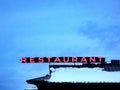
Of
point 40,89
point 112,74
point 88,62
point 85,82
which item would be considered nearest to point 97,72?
point 112,74

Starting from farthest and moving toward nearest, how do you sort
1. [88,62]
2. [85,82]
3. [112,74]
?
[88,62]
[112,74]
[85,82]

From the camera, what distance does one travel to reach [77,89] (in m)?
34.8

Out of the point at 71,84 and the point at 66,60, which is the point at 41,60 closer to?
the point at 66,60

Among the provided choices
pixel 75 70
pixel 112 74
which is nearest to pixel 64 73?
pixel 75 70

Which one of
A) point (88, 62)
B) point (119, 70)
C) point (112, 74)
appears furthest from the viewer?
point (88, 62)

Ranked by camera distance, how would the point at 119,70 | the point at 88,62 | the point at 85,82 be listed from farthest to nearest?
1. the point at 88,62
2. the point at 119,70
3. the point at 85,82

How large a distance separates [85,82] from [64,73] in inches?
155

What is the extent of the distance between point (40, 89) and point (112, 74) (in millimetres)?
7373

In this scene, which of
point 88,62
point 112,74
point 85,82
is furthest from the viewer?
point 88,62

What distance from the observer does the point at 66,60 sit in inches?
2037

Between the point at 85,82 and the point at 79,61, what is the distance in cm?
1739

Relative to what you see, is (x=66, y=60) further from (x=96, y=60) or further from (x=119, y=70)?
(x=119, y=70)

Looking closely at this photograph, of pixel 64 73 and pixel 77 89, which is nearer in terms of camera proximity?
pixel 77 89

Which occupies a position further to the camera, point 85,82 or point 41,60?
point 41,60
